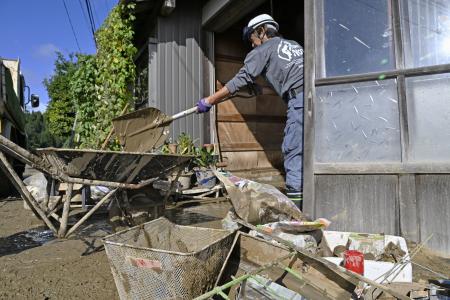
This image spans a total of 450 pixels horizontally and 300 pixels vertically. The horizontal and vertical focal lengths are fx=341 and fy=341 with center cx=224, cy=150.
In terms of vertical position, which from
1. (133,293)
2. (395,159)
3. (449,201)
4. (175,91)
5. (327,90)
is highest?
(175,91)

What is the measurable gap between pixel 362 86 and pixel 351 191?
91 cm

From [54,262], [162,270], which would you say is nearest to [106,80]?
[54,262]

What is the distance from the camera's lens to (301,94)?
3.29 m

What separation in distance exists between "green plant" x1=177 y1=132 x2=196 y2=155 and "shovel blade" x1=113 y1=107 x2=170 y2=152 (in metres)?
2.08

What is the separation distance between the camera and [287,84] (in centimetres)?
335

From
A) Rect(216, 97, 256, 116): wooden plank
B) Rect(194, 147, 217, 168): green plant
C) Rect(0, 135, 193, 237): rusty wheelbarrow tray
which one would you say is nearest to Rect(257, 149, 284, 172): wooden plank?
Rect(216, 97, 256, 116): wooden plank

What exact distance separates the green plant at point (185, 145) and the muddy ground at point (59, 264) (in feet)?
5.57

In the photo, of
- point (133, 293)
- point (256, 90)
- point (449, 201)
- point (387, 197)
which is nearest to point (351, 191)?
point (387, 197)

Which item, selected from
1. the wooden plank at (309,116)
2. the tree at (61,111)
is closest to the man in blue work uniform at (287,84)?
the wooden plank at (309,116)

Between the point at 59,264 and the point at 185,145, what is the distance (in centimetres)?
314

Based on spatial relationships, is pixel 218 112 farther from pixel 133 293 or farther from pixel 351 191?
pixel 133 293

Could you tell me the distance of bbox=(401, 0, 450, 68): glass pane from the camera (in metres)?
2.67

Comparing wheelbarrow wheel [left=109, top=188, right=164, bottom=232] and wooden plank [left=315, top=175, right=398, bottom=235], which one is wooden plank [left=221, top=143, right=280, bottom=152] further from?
wooden plank [left=315, top=175, right=398, bottom=235]

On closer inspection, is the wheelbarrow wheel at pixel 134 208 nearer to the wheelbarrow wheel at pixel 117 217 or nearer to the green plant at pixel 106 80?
the wheelbarrow wheel at pixel 117 217
